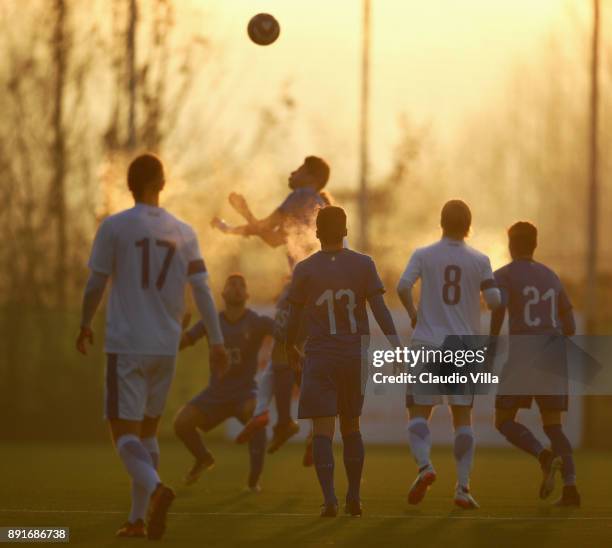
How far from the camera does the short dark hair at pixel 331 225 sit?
11.4 metres

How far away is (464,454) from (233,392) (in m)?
2.84

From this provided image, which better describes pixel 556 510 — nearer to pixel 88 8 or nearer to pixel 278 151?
pixel 88 8

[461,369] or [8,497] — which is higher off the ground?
[461,369]

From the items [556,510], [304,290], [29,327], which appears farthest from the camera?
[29,327]

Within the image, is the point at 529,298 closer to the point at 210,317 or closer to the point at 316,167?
the point at 316,167

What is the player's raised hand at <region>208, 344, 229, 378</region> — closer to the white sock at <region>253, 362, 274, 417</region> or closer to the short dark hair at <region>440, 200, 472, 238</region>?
the short dark hair at <region>440, 200, 472, 238</region>

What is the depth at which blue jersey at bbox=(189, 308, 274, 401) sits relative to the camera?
581 inches

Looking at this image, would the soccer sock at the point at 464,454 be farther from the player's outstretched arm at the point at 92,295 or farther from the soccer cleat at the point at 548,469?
the player's outstretched arm at the point at 92,295

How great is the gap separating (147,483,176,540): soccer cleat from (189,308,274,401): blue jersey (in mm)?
5009

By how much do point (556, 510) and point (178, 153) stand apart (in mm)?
20656

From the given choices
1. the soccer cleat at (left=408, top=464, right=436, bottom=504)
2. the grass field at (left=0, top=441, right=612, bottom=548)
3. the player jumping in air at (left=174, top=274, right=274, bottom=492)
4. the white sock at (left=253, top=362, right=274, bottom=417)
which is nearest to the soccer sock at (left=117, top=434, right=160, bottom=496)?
the grass field at (left=0, top=441, right=612, bottom=548)

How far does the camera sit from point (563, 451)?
13.1 m

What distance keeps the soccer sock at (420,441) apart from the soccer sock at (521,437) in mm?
959

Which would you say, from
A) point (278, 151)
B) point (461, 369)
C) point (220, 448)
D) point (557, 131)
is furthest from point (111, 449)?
point (557, 131)
